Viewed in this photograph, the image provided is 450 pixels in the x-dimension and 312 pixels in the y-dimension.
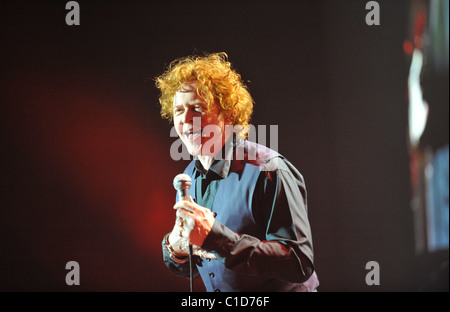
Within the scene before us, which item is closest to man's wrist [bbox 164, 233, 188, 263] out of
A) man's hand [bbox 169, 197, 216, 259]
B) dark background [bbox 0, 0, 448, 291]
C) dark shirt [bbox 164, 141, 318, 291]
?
dark shirt [bbox 164, 141, 318, 291]

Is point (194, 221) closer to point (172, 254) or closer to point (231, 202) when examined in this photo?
point (231, 202)

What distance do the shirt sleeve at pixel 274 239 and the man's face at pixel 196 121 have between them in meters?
0.28

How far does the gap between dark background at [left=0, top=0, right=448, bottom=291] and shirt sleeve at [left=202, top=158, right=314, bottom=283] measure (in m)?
0.68

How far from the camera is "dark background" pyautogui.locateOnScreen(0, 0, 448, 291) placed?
7.02 feet

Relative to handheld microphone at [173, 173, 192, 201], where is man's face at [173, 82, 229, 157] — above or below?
above

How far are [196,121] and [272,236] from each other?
0.53m

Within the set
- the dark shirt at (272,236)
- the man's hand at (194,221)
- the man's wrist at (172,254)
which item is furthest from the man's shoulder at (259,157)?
the man's wrist at (172,254)

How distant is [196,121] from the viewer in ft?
5.39

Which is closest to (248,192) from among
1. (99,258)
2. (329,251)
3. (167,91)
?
(167,91)

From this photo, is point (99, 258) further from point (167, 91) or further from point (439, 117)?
point (439, 117)

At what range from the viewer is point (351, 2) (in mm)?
2215

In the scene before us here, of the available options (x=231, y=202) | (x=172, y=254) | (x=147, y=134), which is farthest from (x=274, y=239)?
(x=147, y=134)

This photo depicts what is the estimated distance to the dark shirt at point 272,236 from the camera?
1.41m

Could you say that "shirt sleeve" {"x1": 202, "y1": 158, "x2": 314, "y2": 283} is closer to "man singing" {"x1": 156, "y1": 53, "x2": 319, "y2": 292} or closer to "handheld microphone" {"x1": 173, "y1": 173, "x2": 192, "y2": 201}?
"man singing" {"x1": 156, "y1": 53, "x2": 319, "y2": 292}
